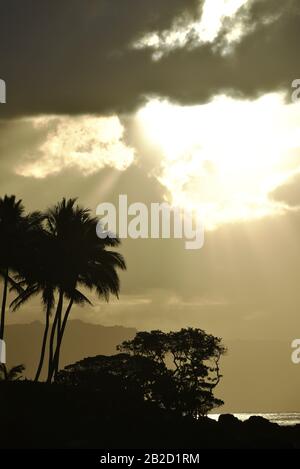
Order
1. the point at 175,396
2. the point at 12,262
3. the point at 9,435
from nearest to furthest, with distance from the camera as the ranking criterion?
the point at 9,435, the point at 12,262, the point at 175,396

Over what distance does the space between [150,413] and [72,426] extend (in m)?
8.38

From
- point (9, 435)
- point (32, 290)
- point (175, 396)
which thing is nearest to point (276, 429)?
point (175, 396)

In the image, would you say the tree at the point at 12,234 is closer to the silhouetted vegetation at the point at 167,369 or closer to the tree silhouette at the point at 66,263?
the tree silhouette at the point at 66,263

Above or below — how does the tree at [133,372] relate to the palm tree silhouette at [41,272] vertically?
below

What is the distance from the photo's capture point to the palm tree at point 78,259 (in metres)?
56.7

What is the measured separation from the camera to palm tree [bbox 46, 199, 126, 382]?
5672 centimetres

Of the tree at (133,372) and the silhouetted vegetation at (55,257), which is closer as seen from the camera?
the silhouetted vegetation at (55,257)

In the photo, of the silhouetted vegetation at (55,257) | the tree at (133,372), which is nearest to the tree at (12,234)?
the silhouetted vegetation at (55,257)

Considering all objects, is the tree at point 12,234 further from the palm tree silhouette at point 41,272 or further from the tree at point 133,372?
the tree at point 133,372

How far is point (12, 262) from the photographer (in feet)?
184

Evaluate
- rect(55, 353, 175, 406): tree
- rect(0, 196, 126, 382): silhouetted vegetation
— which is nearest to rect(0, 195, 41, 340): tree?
rect(0, 196, 126, 382): silhouetted vegetation

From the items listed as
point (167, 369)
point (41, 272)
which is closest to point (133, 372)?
point (167, 369)

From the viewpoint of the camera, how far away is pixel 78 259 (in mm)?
56781
